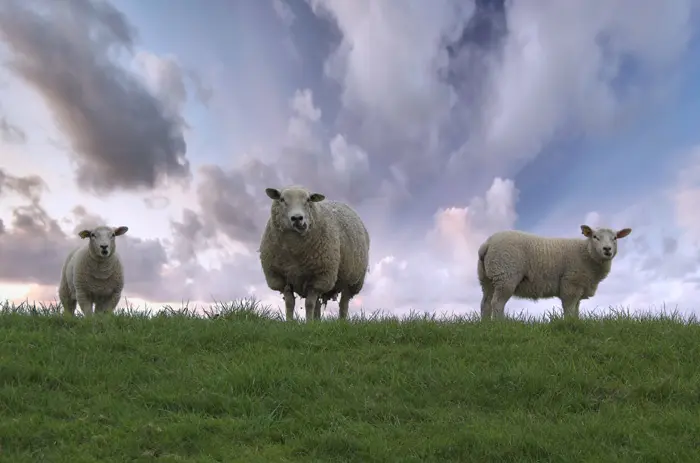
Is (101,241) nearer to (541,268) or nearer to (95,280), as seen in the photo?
(95,280)

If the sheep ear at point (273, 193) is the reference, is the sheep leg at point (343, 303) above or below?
below

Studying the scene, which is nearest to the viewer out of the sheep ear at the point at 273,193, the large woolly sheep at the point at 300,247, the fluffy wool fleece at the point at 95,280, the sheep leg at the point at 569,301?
the large woolly sheep at the point at 300,247

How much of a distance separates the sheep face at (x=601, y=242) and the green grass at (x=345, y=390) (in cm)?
559

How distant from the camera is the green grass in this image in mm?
6750

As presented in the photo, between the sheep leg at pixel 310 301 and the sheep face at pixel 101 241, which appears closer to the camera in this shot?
the sheep leg at pixel 310 301

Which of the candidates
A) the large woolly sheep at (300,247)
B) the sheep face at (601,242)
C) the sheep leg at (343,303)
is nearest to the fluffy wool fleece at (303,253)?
the large woolly sheep at (300,247)

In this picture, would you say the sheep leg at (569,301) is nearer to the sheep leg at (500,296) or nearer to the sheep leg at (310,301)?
the sheep leg at (500,296)

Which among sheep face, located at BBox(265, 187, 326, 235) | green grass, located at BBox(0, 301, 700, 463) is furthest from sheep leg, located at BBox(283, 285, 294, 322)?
green grass, located at BBox(0, 301, 700, 463)

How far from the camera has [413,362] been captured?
8914mm

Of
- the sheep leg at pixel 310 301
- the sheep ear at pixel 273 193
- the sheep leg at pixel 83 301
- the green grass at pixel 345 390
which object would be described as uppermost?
the sheep ear at pixel 273 193

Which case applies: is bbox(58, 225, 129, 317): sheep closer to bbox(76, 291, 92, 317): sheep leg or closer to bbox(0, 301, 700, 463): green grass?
Result: bbox(76, 291, 92, 317): sheep leg

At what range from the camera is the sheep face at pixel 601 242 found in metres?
16.3

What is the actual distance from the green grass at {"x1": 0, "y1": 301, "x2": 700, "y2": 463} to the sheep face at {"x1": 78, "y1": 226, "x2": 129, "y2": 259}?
526 cm

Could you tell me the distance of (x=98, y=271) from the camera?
16.6m
